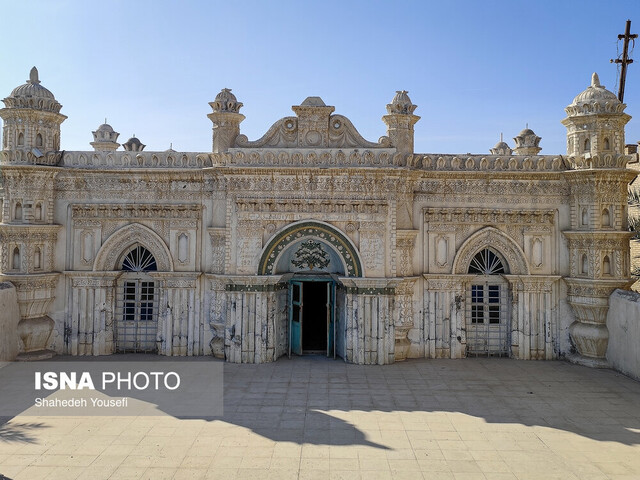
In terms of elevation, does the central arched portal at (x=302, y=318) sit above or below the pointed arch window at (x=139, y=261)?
below

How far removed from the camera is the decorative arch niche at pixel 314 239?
12070 millimetres

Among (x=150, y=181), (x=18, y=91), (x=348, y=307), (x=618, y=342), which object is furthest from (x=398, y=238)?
(x=18, y=91)

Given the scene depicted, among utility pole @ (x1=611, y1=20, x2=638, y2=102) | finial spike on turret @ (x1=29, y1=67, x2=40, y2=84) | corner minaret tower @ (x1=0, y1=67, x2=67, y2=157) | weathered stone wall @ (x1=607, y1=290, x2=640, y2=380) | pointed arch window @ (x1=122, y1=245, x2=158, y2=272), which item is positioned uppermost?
utility pole @ (x1=611, y1=20, x2=638, y2=102)

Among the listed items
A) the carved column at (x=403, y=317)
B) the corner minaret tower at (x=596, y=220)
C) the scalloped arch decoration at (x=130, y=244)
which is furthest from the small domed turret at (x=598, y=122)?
the scalloped arch decoration at (x=130, y=244)

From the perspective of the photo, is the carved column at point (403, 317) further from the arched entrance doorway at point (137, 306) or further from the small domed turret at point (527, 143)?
the small domed turret at point (527, 143)

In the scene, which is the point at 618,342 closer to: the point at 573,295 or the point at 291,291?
the point at 573,295

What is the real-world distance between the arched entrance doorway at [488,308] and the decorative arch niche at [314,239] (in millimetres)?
3434

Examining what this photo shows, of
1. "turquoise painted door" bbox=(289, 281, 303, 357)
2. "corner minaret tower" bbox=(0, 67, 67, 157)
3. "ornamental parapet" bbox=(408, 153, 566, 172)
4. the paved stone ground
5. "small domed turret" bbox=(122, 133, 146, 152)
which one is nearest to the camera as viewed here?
the paved stone ground

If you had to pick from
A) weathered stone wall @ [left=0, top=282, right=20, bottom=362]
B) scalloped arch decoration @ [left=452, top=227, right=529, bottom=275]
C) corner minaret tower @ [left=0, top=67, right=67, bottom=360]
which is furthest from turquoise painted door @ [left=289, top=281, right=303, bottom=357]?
weathered stone wall @ [left=0, top=282, right=20, bottom=362]

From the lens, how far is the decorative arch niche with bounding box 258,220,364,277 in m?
12.1

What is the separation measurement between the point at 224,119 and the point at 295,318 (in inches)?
224

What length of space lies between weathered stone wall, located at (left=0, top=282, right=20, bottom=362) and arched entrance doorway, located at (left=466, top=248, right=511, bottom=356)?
38.3ft

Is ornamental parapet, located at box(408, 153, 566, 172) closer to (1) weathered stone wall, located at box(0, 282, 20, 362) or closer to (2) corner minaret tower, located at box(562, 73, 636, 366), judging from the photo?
(2) corner minaret tower, located at box(562, 73, 636, 366)

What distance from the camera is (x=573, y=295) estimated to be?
1236cm
